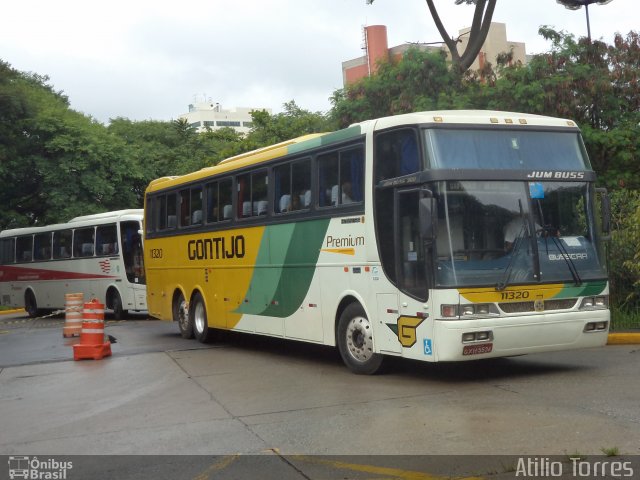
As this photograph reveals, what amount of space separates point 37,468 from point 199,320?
10.00m

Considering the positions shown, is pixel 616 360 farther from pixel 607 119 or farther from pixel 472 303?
pixel 607 119

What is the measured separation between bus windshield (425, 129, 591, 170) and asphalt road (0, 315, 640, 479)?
263cm

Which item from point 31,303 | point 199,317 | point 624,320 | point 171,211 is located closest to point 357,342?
point 624,320

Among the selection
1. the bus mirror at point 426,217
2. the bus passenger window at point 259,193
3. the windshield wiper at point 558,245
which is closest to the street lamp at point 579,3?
the bus passenger window at point 259,193

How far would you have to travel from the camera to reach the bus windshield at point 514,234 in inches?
407

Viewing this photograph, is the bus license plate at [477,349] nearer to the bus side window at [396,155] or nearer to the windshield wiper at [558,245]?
the windshield wiper at [558,245]

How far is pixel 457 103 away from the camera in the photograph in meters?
21.2

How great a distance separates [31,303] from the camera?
32.2m

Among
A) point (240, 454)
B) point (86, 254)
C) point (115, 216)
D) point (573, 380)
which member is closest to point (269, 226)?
point (573, 380)

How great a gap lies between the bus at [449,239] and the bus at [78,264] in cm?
1383

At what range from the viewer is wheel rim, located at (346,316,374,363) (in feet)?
38.0

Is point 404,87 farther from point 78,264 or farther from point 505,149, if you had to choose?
point 505,149

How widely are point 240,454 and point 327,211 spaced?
18.0 feet

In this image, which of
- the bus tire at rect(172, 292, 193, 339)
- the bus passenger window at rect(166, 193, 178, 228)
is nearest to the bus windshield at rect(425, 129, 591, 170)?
the bus tire at rect(172, 292, 193, 339)
